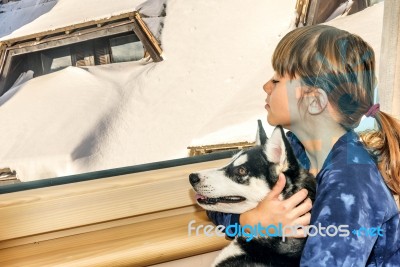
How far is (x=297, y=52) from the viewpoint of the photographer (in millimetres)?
692

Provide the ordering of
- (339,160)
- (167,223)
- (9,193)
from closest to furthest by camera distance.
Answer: (339,160) < (9,193) < (167,223)

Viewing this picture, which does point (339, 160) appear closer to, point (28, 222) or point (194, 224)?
point (194, 224)

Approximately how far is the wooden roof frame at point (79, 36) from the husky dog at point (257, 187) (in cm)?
32

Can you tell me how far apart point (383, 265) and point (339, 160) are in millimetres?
172

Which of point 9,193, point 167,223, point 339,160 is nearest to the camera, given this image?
point 339,160

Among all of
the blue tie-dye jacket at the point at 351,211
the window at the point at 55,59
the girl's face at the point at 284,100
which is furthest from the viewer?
the window at the point at 55,59

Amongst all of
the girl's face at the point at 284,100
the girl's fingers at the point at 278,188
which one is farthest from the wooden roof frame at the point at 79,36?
the girl's fingers at the point at 278,188

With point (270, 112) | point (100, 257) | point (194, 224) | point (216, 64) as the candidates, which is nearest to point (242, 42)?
point (216, 64)

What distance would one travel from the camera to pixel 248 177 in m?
0.66

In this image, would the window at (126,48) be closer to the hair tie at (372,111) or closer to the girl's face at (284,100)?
the girl's face at (284,100)

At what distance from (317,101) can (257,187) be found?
0.15m

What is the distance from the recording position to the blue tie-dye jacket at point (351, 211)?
0.59 meters

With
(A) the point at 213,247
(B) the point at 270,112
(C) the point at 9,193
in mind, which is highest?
(B) the point at 270,112

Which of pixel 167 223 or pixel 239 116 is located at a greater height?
pixel 239 116
